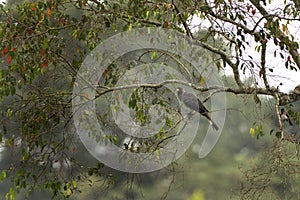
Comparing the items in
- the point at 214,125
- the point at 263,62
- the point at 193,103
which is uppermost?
the point at 263,62

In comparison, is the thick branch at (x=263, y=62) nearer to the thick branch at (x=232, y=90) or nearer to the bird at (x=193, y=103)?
the thick branch at (x=232, y=90)

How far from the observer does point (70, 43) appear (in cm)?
443

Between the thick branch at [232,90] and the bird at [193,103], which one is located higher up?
the thick branch at [232,90]

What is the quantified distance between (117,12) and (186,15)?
44cm

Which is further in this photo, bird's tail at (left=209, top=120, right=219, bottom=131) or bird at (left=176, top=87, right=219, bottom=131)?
bird's tail at (left=209, top=120, right=219, bottom=131)

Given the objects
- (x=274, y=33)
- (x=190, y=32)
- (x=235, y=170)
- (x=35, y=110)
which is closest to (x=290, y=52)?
(x=274, y=33)

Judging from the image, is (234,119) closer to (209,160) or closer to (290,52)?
(209,160)

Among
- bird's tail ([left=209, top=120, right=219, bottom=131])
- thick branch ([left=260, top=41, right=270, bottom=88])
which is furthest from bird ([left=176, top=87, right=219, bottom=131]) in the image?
thick branch ([left=260, top=41, right=270, bottom=88])

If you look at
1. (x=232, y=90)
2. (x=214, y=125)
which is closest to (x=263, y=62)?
(x=232, y=90)

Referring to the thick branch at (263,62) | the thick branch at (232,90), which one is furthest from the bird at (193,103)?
the thick branch at (263,62)

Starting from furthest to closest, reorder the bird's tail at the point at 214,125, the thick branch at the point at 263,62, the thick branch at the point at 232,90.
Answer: the bird's tail at the point at 214,125 < the thick branch at the point at 263,62 < the thick branch at the point at 232,90

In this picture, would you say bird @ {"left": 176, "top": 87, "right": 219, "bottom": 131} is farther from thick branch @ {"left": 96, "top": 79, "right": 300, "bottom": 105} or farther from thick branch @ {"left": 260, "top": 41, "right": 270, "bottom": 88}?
thick branch @ {"left": 260, "top": 41, "right": 270, "bottom": 88}

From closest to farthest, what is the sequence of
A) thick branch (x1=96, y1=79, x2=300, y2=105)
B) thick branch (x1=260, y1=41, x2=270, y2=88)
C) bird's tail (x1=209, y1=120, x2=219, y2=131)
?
thick branch (x1=96, y1=79, x2=300, y2=105), thick branch (x1=260, y1=41, x2=270, y2=88), bird's tail (x1=209, y1=120, x2=219, y2=131)

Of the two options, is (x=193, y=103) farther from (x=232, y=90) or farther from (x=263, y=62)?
(x=263, y=62)
